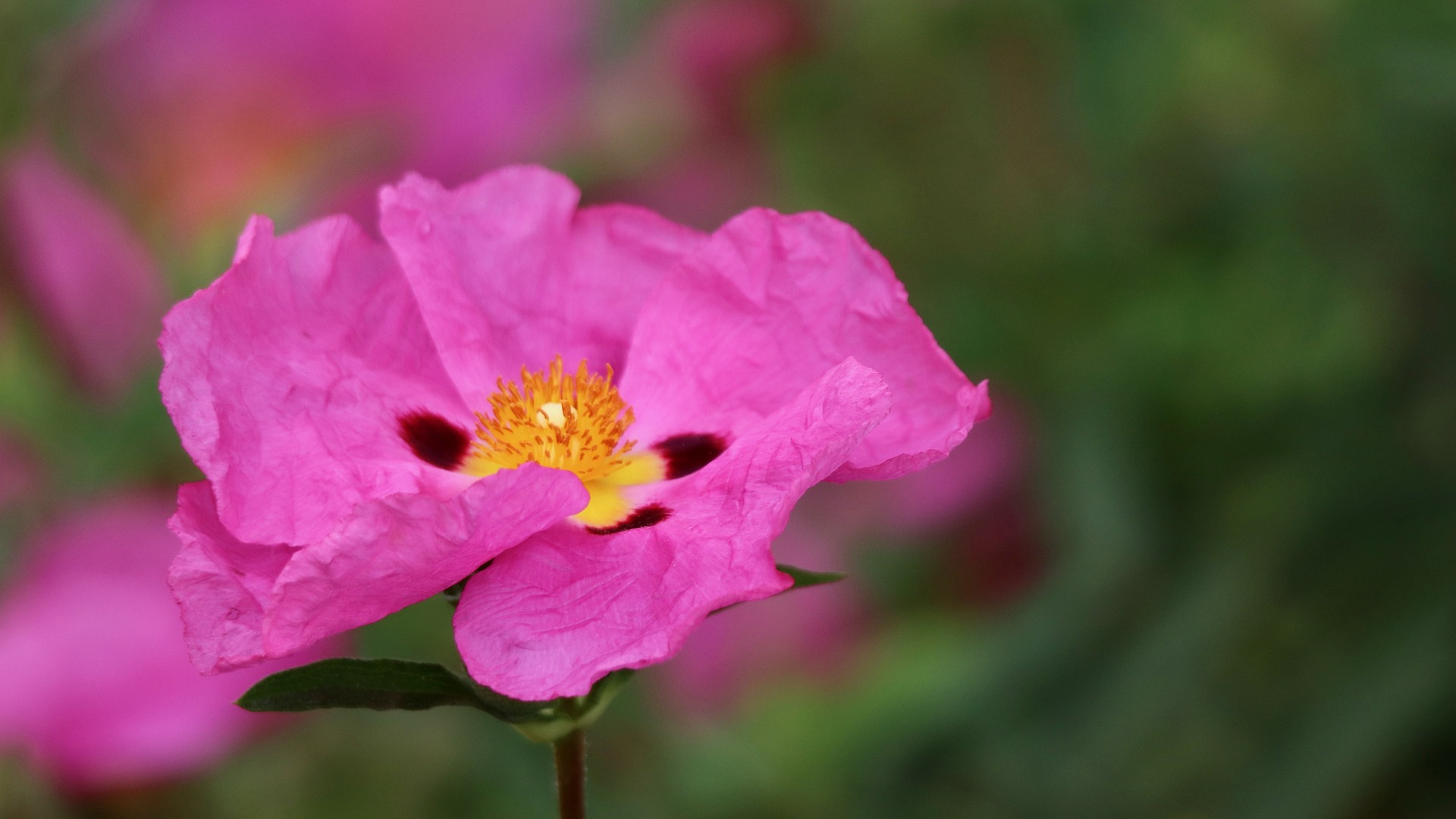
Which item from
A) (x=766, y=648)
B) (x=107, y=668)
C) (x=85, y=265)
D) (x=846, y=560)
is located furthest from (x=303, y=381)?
(x=846, y=560)

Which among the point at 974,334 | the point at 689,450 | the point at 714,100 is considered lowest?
the point at 689,450

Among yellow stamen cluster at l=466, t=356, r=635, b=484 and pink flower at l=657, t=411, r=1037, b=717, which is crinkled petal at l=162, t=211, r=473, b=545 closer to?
yellow stamen cluster at l=466, t=356, r=635, b=484

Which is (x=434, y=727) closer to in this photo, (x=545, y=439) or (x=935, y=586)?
(x=935, y=586)

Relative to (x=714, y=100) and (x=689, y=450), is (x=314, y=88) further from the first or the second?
(x=689, y=450)

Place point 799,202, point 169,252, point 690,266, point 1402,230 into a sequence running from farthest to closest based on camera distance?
point 799,202, point 1402,230, point 169,252, point 690,266

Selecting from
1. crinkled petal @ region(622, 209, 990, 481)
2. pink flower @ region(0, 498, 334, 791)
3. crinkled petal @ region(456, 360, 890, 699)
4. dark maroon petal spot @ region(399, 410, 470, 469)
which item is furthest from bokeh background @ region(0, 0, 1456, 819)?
crinkled petal @ region(456, 360, 890, 699)

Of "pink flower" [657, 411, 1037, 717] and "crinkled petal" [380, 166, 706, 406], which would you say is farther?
"pink flower" [657, 411, 1037, 717]

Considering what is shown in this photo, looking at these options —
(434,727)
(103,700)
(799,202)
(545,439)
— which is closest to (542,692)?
(545,439)
